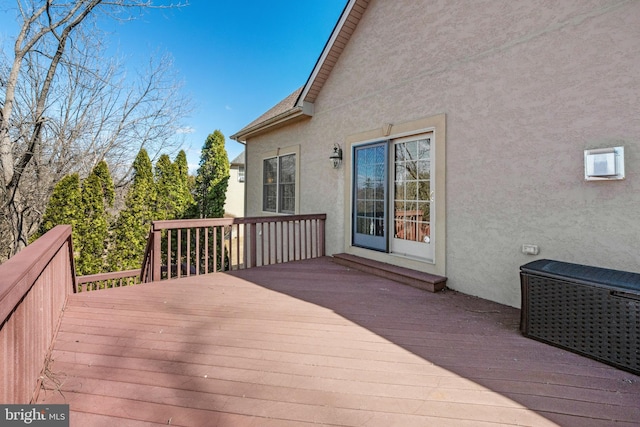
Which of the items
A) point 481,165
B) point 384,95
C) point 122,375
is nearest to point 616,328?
point 481,165

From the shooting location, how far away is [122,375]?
6.46ft

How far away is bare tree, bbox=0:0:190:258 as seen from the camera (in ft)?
23.7

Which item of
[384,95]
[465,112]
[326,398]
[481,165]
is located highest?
[384,95]

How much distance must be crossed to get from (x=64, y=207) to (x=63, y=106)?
5187 mm

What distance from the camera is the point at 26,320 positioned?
Result: 1.64 meters

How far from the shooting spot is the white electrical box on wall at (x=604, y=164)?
2.58 metres

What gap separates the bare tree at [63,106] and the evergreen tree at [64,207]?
231 cm

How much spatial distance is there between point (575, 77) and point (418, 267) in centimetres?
272

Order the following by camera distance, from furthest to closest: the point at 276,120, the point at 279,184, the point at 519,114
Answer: the point at 279,184 → the point at 276,120 → the point at 519,114

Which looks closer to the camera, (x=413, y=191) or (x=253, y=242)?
(x=413, y=191)

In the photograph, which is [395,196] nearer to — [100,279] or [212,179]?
[100,279]

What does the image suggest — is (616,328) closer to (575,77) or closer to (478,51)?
(575,77)

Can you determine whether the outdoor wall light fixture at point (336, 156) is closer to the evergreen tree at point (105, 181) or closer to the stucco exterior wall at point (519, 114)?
the stucco exterior wall at point (519, 114)

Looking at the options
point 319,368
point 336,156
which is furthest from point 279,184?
point 319,368
